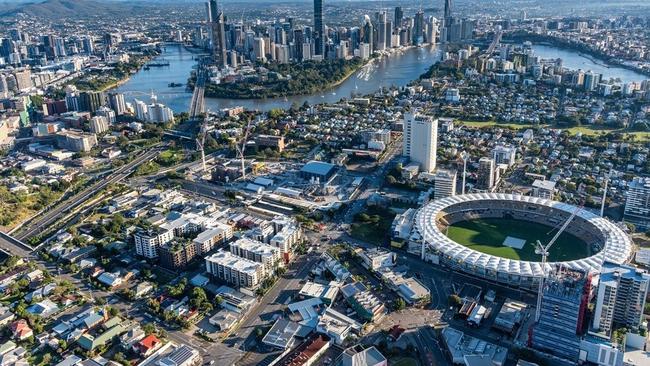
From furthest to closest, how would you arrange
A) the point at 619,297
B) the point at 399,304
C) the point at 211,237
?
the point at 211,237 < the point at 399,304 < the point at 619,297

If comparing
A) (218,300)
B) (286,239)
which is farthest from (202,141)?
(218,300)

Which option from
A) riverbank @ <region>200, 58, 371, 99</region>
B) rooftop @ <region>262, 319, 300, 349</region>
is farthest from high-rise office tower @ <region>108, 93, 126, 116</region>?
rooftop @ <region>262, 319, 300, 349</region>

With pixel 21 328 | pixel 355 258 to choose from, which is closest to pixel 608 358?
pixel 355 258

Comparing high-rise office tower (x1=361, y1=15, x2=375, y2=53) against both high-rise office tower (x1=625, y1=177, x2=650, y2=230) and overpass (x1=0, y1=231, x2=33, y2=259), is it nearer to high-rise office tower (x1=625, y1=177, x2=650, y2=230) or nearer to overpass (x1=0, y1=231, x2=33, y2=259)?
high-rise office tower (x1=625, y1=177, x2=650, y2=230)

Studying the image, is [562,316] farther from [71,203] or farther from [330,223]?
[71,203]

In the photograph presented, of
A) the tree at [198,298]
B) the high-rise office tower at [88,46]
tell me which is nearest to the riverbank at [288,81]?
the high-rise office tower at [88,46]

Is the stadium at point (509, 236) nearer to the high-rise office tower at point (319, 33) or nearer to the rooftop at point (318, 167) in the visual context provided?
the rooftop at point (318, 167)
